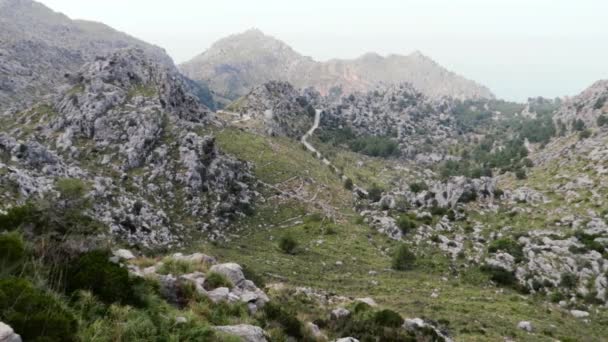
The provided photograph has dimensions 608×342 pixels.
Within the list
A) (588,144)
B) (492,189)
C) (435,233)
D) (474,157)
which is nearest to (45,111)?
(435,233)

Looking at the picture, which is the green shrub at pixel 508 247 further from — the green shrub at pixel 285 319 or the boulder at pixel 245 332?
the boulder at pixel 245 332

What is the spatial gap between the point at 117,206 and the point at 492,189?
62089 millimetres

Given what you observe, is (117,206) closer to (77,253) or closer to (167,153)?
(167,153)

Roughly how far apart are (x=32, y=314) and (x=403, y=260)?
47461 millimetres

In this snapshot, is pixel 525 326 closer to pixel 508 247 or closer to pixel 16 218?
pixel 508 247

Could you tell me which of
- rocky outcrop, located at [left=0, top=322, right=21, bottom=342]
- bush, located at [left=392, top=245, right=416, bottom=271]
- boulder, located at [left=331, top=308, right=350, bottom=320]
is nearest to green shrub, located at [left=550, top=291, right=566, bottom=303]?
bush, located at [left=392, top=245, right=416, bottom=271]

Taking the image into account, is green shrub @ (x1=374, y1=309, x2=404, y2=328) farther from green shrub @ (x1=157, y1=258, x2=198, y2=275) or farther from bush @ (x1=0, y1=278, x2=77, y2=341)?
bush @ (x1=0, y1=278, x2=77, y2=341)

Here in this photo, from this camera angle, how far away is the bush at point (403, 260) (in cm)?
5288

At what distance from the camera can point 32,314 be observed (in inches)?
422

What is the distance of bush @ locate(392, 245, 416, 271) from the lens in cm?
5288

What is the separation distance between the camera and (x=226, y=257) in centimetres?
5334

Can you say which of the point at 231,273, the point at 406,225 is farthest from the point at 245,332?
the point at 406,225

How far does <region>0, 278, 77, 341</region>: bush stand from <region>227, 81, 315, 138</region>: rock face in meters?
126

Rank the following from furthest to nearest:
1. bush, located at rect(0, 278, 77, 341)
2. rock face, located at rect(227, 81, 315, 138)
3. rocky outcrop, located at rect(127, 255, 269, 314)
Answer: rock face, located at rect(227, 81, 315, 138), rocky outcrop, located at rect(127, 255, 269, 314), bush, located at rect(0, 278, 77, 341)
